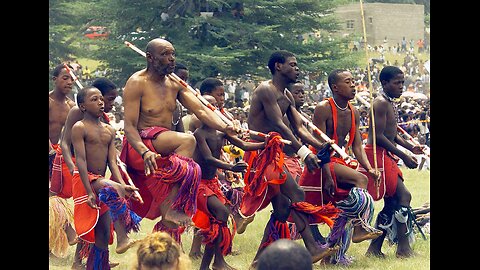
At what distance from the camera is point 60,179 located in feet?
33.8

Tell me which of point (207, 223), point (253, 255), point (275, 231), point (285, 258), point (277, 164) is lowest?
point (253, 255)

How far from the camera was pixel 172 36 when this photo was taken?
26.0 m

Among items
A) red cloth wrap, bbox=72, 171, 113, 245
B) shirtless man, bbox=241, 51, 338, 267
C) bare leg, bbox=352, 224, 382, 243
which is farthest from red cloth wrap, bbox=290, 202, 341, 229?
red cloth wrap, bbox=72, 171, 113, 245

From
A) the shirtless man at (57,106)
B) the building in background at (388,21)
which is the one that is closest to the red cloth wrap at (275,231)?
the shirtless man at (57,106)

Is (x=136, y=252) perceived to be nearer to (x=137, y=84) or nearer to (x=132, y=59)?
(x=137, y=84)

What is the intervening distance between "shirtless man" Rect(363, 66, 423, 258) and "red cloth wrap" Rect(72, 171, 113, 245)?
110 inches

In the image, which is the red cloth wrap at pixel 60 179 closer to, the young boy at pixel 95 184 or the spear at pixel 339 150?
the young boy at pixel 95 184

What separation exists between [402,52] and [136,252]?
40979mm

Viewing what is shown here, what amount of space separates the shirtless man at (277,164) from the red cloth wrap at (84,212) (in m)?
1.39

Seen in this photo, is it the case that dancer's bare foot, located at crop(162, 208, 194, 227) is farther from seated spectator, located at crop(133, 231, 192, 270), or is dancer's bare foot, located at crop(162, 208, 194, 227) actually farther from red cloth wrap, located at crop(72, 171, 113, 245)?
seated spectator, located at crop(133, 231, 192, 270)

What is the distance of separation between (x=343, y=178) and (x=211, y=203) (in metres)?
1.25

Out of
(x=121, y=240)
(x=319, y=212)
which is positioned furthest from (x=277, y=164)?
(x=121, y=240)

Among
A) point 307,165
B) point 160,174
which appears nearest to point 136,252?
point 160,174

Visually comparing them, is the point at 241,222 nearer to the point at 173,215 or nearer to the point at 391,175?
the point at 391,175
